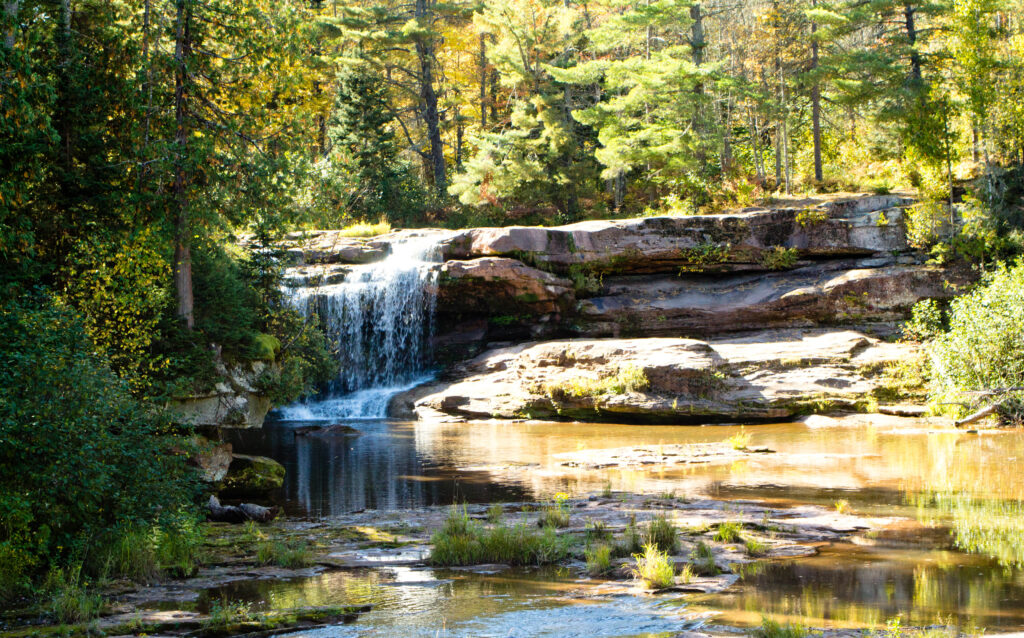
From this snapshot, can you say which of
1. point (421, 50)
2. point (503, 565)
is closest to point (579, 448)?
point (503, 565)

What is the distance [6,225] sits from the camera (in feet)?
29.0

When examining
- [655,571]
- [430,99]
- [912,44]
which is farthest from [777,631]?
[430,99]

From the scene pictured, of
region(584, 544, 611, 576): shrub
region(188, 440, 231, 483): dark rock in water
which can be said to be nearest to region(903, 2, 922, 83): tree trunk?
region(188, 440, 231, 483): dark rock in water

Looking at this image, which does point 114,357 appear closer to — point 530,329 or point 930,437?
point 930,437

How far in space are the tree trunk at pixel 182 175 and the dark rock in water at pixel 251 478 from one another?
253cm

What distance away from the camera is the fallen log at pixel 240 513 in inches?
428

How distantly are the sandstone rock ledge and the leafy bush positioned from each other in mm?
2026

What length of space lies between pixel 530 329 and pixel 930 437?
12576 mm

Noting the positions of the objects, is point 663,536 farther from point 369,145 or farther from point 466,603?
point 369,145

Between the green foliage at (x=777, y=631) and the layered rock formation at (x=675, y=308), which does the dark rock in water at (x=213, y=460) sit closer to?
the green foliage at (x=777, y=631)

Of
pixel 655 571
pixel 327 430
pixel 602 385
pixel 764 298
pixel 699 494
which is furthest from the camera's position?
pixel 764 298

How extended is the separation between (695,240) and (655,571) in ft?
62.7

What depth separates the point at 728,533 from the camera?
28.6 feet

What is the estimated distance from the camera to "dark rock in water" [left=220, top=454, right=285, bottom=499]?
1320 cm
